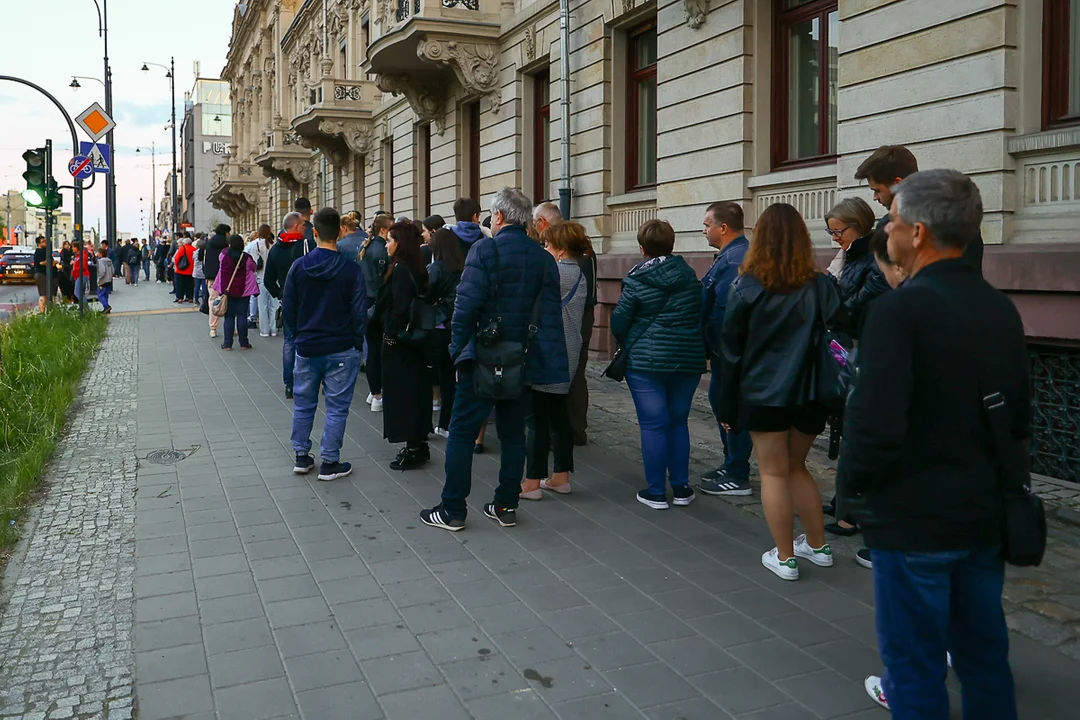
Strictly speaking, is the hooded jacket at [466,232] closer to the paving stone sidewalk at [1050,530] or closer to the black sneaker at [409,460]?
the black sneaker at [409,460]

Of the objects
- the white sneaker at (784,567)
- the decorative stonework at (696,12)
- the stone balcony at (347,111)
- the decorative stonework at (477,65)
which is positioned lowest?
the white sneaker at (784,567)

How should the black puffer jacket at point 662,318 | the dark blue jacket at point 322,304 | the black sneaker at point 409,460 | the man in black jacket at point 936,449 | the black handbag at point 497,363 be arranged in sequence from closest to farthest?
the man in black jacket at point 936,449
the black handbag at point 497,363
the black puffer jacket at point 662,318
the dark blue jacket at point 322,304
the black sneaker at point 409,460

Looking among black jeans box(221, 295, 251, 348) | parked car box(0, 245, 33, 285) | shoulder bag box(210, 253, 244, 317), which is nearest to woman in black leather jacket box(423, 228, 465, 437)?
shoulder bag box(210, 253, 244, 317)

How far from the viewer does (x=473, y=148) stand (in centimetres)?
2064

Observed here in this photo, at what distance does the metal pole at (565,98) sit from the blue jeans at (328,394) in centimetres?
862

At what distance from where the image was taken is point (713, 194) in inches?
483

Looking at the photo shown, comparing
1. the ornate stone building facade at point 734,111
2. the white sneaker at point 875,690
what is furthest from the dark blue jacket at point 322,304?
the ornate stone building facade at point 734,111

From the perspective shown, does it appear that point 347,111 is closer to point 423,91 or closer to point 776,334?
point 423,91

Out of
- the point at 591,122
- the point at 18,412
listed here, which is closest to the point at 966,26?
the point at 591,122

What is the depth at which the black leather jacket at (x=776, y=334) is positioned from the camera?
188 inches

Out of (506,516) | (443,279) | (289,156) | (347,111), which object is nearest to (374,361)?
(443,279)

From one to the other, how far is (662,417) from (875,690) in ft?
9.16

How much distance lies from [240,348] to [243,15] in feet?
141

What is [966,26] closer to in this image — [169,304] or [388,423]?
[388,423]
